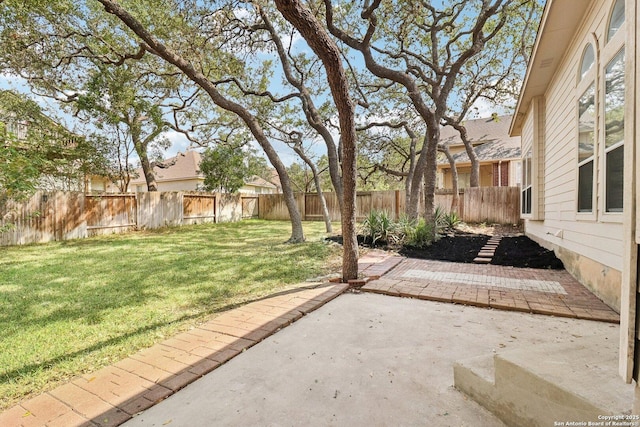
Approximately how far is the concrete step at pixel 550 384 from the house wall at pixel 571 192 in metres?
0.78

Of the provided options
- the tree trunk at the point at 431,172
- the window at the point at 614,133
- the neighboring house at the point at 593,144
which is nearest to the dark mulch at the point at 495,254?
the neighboring house at the point at 593,144

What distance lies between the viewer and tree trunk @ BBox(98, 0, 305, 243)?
5.45 metres

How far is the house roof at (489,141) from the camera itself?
50.3 feet

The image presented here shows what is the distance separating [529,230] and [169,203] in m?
12.2

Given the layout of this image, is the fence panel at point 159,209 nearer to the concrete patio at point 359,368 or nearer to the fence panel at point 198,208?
the fence panel at point 198,208

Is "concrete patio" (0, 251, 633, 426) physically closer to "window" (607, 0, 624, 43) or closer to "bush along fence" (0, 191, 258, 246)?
"window" (607, 0, 624, 43)

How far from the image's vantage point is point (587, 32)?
3764mm

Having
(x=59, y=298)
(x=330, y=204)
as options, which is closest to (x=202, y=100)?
(x=330, y=204)

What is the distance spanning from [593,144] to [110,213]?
1211cm

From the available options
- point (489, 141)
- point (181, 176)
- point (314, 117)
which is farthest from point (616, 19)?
point (181, 176)

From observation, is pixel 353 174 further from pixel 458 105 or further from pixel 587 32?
pixel 458 105

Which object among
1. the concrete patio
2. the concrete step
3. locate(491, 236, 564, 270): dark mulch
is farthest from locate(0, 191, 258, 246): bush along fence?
locate(491, 236, 564, 270): dark mulch

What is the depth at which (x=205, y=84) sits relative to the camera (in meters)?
6.57

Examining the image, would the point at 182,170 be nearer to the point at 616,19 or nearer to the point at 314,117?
the point at 314,117
